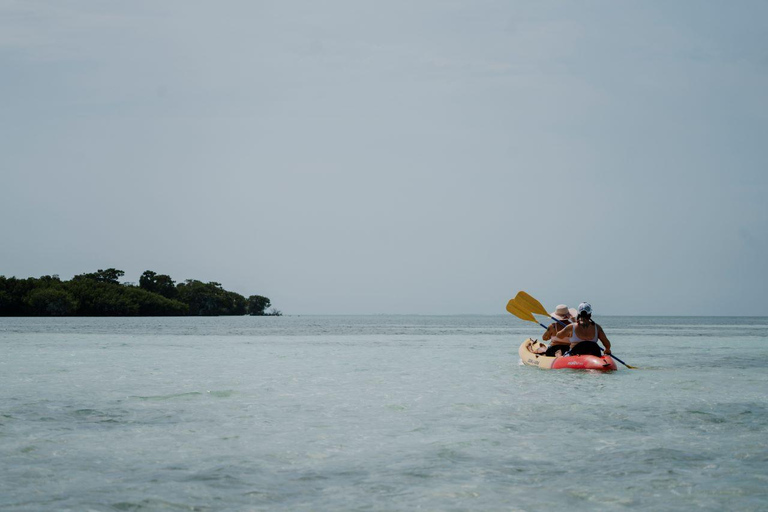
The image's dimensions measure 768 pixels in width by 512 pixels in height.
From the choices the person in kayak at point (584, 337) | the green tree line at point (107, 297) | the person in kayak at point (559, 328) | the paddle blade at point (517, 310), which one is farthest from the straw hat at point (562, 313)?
the green tree line at point (107, 297)

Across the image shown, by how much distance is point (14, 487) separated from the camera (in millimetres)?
6270

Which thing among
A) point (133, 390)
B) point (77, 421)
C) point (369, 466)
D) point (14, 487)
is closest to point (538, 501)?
point (369, 466)

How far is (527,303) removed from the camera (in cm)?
2144

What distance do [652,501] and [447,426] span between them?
3.92 meters

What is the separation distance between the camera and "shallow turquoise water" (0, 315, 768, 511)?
613cm

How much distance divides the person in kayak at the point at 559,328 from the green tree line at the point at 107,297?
101 metres

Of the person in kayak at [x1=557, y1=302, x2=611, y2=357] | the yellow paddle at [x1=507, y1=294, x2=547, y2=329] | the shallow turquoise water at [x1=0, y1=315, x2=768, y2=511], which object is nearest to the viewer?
the shallow turquoise water at [x1=0, y1=315, x2=768, y2=511]

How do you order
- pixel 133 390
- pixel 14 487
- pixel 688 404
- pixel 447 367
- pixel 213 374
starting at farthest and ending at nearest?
pixel 447 367 → pixel 213 374 → pixel 133 390 → pixel 688 404 → pixel 14 487

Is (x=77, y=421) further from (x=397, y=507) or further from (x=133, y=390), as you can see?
(x=397, y=507)

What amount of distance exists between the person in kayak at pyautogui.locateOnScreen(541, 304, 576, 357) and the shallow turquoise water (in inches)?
79.8

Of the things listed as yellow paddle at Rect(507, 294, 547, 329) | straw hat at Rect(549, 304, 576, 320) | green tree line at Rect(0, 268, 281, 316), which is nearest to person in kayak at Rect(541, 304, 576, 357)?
straw hat at Rect(549, 304, 576, 320)

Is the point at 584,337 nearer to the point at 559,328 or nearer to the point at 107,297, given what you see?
the point at 559,328

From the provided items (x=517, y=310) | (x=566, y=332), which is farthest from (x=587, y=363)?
(x=517, y=310)

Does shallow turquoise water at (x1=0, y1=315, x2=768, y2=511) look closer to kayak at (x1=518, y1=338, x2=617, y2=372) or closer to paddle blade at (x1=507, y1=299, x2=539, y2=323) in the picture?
kayak at (x1=518, y1=338, x2=617, y2=372)
